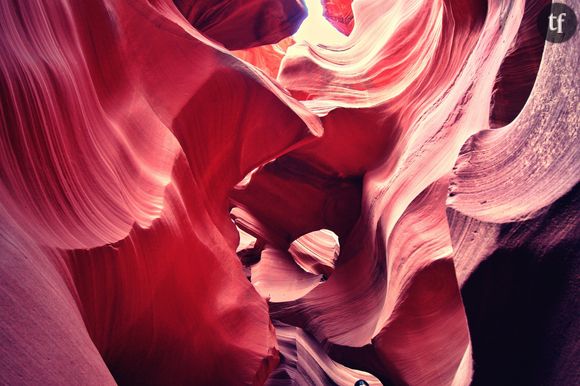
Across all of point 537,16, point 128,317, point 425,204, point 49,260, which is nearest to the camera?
point 49,260

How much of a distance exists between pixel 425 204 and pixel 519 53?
1179mm

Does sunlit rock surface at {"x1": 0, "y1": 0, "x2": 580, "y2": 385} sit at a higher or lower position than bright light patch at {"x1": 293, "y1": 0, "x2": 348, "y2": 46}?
lower

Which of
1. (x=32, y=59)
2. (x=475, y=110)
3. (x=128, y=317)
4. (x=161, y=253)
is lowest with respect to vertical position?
(x=128, y=317)

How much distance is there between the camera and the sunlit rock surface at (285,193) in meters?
1.90

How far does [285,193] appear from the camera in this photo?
6.66m

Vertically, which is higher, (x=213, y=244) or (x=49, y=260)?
(x=49, y=260)

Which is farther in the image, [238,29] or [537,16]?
[238,29]

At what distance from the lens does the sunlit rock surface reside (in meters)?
1.90

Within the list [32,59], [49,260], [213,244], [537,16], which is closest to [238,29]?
[213,244]

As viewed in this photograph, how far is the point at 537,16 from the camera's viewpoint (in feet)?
10.4

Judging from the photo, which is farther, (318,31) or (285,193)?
(318,31)

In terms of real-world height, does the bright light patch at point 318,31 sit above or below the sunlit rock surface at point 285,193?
above

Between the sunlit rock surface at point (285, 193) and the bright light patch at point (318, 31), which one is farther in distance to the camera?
the bright light patch at point (318, 31)

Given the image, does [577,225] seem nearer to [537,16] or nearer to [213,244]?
[537,16]
